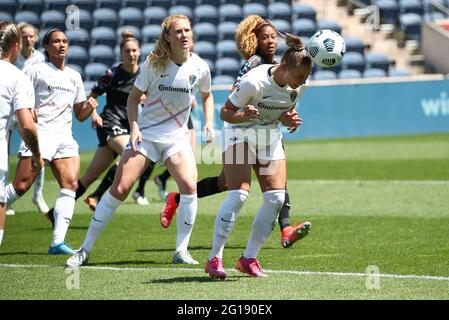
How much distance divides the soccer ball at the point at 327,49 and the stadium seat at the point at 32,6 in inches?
831

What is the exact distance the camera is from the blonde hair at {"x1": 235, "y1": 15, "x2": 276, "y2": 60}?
1041 centimetres

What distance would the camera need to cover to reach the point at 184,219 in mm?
9992

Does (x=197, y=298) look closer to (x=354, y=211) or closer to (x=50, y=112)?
(x=50, y=112)

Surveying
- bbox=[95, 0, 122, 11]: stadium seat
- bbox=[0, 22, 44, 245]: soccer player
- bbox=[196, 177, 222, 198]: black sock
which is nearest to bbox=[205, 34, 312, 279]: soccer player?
bbox=[0, 22, 44, 245]: soccer player

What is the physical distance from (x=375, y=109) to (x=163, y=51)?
1784 centimetres

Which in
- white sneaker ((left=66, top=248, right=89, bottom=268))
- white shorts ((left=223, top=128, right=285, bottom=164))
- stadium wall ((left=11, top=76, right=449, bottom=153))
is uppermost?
white shorts ((left=223, top=128, right=285, bottom=164))

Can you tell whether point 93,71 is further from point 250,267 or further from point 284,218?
point 250,267

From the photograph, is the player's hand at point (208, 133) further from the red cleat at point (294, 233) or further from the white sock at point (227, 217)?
the red cleat at point (294, 233)

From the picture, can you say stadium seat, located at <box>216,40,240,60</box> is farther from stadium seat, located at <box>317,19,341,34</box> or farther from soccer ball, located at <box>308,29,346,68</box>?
soccer ball, located at <box>308,29,346,68</box>

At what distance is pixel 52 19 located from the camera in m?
28.3

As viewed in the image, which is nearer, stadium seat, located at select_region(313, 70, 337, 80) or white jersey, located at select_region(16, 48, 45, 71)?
white jersey, located at select_region(16, 48, 45, 71)

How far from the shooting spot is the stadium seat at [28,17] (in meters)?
28.4

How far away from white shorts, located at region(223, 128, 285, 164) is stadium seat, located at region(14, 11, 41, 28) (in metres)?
20.6

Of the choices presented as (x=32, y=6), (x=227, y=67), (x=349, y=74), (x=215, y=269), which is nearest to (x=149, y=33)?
(x=227, y=67)
